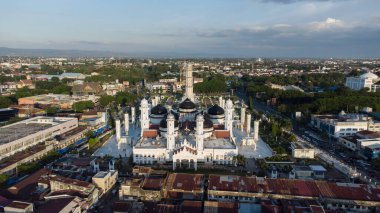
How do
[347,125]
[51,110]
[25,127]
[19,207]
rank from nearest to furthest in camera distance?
[19,207], [25,127], [347,125], [51,110]

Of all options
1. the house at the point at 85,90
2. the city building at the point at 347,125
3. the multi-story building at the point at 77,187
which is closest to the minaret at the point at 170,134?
the multi-story building at the point at 77,187

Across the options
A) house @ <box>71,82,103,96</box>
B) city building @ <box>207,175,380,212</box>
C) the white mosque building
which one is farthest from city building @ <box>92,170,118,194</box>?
house @ <box>71,82,103,96</box>

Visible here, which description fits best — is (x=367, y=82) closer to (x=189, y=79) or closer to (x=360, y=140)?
(x=360, y=140)

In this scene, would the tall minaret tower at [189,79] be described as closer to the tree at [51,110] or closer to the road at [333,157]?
the road at [333,157]

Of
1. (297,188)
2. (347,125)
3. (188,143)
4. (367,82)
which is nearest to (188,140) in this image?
(188,143)

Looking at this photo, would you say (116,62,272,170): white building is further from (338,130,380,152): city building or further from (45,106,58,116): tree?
(45,106,58,116): tree
